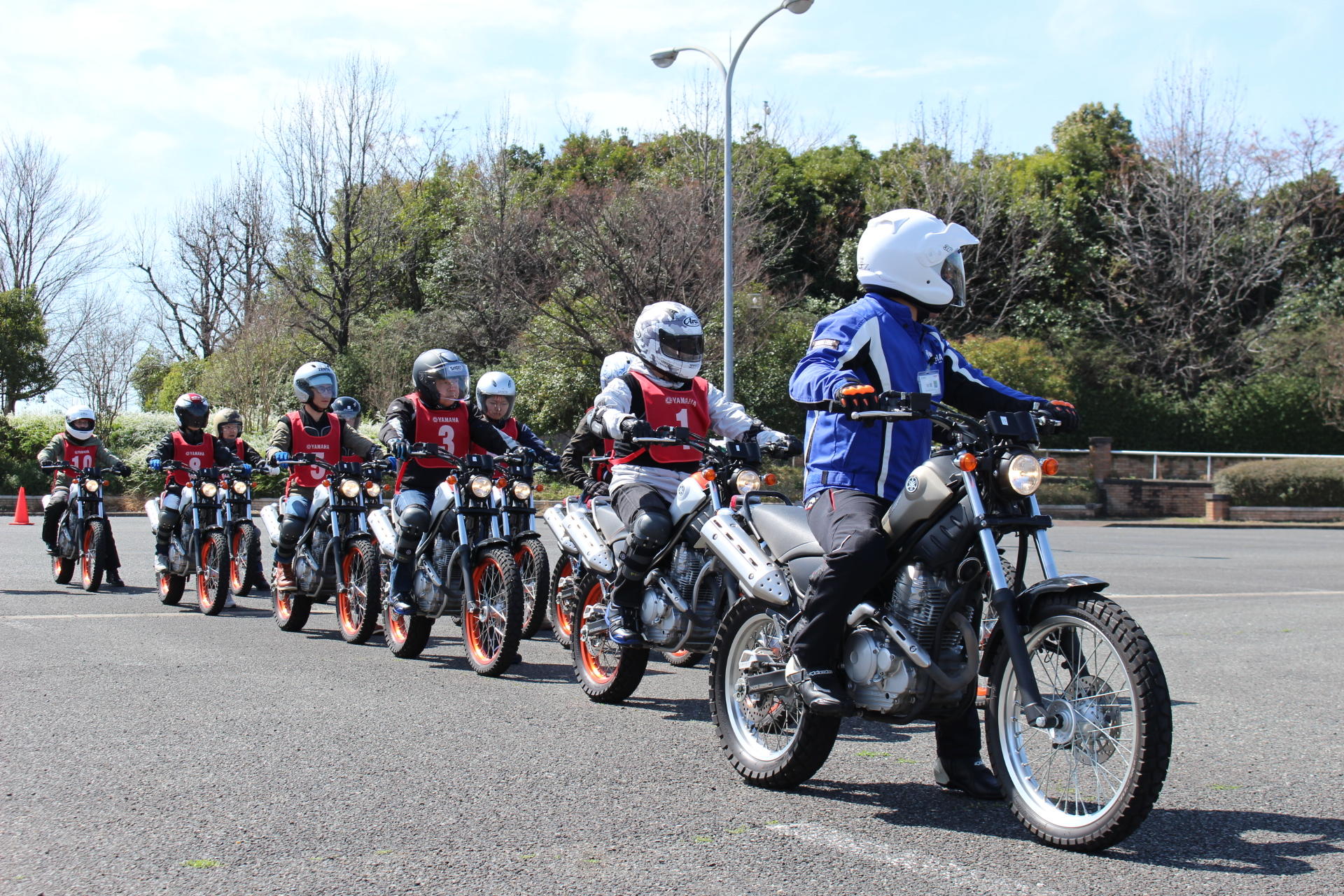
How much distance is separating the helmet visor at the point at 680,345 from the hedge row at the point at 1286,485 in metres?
27.4

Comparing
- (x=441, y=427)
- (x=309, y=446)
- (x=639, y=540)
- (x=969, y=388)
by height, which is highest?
(x=969, y=388)

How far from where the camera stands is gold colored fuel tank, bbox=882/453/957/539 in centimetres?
451

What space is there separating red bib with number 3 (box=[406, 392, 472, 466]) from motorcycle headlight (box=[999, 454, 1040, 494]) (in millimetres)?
5450

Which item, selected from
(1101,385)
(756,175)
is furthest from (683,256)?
(1101,385)

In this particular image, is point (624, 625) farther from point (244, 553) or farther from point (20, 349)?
point (20, 349)

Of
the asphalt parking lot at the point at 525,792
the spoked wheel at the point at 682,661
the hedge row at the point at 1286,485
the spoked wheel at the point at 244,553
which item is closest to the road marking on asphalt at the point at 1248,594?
the asphalt parking lot at the point at 525,792

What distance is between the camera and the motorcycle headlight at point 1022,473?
14.1 feet

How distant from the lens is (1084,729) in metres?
4.21

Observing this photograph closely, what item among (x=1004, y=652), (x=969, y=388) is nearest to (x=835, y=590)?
(x=1004, y=652)

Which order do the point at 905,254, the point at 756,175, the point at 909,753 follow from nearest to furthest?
1. the point at 905,254
2. the point at 909,753
3. the point at 756,175

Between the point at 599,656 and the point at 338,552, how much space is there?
3.34m

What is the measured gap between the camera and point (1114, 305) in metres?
40.3

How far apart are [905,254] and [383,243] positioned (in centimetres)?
3798

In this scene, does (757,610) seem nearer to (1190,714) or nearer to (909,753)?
(909,753)
